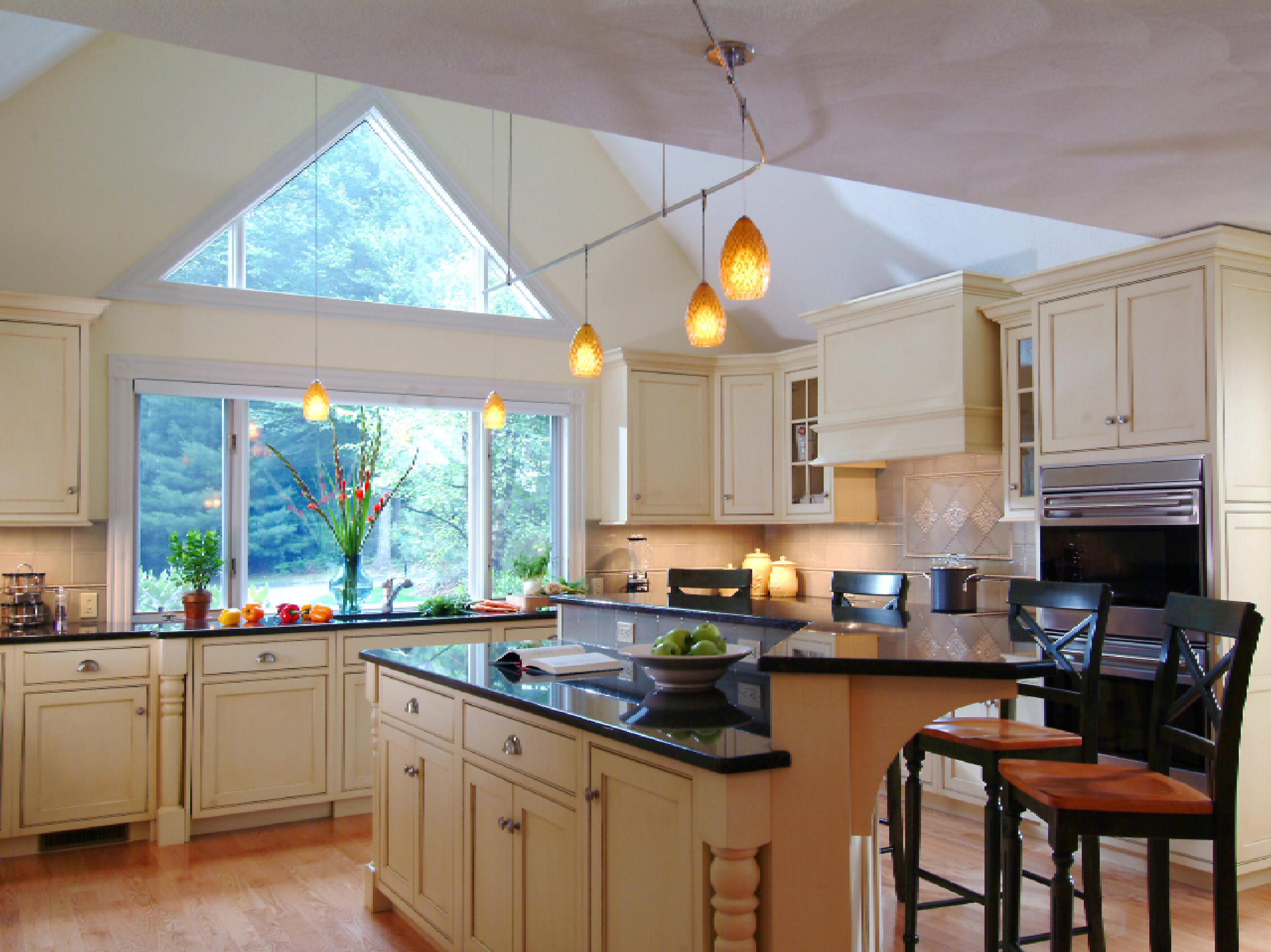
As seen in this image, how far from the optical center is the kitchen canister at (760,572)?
20.6ft

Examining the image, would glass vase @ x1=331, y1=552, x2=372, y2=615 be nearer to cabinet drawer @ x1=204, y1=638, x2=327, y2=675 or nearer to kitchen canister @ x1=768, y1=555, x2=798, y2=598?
cabinet drawer @ x1=204, y1=638, x2=327, y2=675

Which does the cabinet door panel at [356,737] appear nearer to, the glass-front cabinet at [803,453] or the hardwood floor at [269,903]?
the hardwood floor at [269,903]

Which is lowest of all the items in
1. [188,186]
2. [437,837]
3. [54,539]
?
[437,837]

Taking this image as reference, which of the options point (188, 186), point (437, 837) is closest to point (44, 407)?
point (188, 186)

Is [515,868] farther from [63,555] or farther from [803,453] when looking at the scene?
[803,453]

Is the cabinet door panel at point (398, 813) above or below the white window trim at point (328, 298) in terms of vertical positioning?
below

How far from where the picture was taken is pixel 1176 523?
3766 millimetres

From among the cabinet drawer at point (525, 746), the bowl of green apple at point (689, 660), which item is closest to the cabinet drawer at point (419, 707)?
the cabinet drawer at point (525, 746)

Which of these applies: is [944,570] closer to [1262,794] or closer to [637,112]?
[1262,794]

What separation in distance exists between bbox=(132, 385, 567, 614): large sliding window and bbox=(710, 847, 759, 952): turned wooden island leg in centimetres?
389

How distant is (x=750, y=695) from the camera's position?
2.62 meters

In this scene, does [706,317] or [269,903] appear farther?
[269,903]

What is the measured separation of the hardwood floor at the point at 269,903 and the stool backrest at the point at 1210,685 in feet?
3.88

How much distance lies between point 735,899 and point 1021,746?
1.10 m
